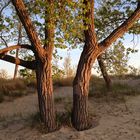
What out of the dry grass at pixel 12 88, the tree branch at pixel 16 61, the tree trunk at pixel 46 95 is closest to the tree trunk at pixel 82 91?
the tree trunk at pixel 46 95

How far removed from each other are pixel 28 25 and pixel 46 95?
2566 mm

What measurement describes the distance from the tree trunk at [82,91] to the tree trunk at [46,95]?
86cm

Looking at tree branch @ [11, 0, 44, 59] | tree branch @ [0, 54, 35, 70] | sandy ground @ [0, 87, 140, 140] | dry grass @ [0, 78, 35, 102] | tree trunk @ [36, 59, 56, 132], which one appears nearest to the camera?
sandy ground @ [0, 87, 140, 140]

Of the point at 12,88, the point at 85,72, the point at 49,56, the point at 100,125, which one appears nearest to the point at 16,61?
the point at 49,56

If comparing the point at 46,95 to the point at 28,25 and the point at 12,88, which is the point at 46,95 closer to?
the point at 28,25

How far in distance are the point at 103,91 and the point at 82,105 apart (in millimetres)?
5674

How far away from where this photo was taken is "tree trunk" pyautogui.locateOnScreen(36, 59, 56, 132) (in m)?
13.5

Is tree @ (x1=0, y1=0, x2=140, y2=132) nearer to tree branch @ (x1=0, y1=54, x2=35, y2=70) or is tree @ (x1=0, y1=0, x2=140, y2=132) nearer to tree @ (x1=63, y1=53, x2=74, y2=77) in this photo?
tree branch @ (x1=0, y1=54, x2=35, y2=70)

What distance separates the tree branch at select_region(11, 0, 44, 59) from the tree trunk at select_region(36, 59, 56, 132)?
0.44m

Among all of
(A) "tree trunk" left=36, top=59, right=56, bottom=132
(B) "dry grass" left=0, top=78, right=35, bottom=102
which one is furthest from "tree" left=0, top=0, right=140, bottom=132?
(B) "dry grass" left=0, top=78, right=35, bottom=102

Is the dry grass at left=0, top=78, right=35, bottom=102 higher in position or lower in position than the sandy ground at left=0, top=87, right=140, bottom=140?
higher

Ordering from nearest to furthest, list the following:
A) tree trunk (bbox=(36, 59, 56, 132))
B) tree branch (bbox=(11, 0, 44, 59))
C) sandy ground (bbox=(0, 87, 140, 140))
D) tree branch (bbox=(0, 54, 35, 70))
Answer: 1. sandy ground (bbox=(0, 87, 140, 140))
2. tree branch (bbox=(11, 0, 44, 59))
3. tree trunk (bbox=(36, 59, 56, 132))
4. tree branch (bbox=(0, 54, 35, 70))

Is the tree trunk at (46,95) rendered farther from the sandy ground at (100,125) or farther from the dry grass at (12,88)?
the dry grass at (12,88)

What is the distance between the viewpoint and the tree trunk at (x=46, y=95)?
44.3 ft
